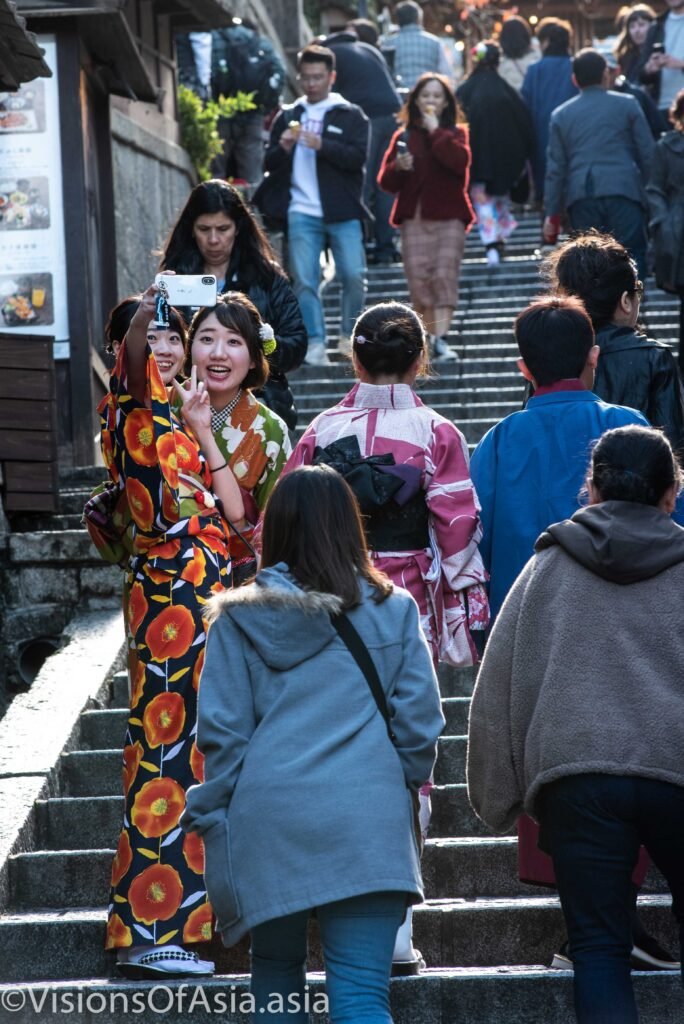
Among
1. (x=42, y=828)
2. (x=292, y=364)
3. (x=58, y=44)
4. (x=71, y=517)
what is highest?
(x=58, y=44)

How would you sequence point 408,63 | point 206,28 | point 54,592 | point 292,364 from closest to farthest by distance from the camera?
point 292,364 < point 54,592 < point 206,28 < point 408,63

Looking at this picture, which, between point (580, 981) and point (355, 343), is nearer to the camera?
point (580, 981)

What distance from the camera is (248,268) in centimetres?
671

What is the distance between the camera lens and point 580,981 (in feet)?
13.0

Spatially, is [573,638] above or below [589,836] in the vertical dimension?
above

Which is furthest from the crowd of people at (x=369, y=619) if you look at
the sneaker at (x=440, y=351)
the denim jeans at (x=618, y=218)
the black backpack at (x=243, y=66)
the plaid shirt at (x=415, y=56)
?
the plaid shirt at (x=415, y=56)

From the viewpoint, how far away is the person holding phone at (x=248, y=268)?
6.64 meters

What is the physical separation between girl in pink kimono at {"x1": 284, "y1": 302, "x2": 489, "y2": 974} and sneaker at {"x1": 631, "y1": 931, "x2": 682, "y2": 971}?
2.22 ft

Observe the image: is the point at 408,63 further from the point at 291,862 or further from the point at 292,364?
the point at 291,862

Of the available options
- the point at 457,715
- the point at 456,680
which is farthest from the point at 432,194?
the point at 457,715

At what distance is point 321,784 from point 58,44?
798 cm

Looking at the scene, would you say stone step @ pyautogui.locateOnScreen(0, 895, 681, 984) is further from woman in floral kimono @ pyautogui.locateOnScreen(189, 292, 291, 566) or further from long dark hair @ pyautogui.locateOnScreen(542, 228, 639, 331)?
long dark hair @ pyautogui.locateOnScreen(542, 228, 639, 331)

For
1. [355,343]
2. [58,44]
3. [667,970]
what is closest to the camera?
[667,970]

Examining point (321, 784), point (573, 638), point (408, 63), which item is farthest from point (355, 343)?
point (408, 63)
